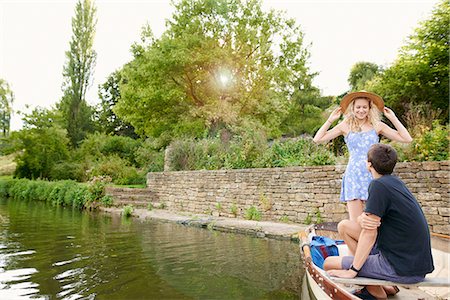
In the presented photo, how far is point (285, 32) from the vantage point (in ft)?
55.3

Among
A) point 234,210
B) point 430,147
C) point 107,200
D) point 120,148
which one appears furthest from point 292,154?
point 120,148

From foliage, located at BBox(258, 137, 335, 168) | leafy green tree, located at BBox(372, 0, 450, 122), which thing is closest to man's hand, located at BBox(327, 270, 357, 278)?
foliage, located at BBox(258, 137, 335, 168)

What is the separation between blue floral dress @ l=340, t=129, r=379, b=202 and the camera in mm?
3369

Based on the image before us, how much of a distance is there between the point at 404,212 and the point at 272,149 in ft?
27.2

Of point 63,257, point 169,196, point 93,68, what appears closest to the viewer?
point 63,257

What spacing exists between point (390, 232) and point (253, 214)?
292 inches

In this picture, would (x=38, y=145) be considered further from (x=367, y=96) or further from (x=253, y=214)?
(x=367, y=96)

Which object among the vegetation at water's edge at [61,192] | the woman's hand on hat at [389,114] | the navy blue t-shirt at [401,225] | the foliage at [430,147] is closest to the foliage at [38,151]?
the vegetation at water's edge at [61,192]

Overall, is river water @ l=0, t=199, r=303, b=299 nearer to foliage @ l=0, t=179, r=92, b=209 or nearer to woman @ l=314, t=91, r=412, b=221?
woman @ l=314, t=91, r=412, b=221

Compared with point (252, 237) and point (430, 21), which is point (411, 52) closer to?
point (430, 21)

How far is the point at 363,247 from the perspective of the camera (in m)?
2.33

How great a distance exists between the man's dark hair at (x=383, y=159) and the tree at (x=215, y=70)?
12344 millimetres

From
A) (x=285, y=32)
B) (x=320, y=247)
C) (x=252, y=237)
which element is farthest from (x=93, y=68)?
(x=320, y=247)

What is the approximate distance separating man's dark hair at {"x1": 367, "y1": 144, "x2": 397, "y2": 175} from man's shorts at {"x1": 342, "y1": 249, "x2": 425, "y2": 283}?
597 millimetres
